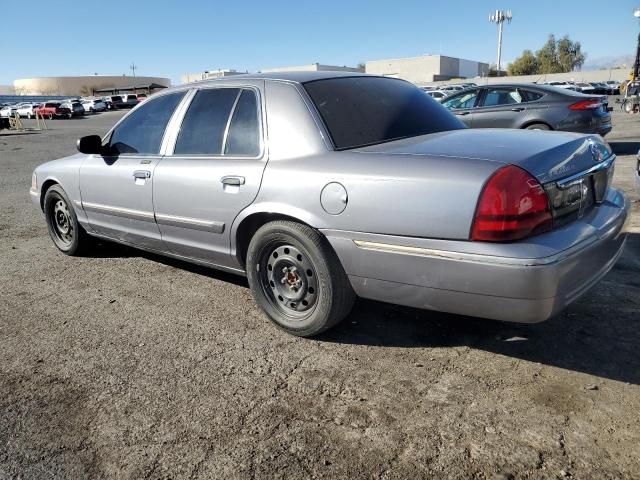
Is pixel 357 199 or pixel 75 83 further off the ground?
pixel 75 83

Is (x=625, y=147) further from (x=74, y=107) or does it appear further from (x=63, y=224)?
(x=74, y=107)

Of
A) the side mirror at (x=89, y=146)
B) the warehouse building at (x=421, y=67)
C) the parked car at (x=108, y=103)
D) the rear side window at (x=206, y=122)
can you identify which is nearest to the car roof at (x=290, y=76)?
the rear side window at (x=206, y=122)

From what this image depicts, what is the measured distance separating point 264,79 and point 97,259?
2.78 m

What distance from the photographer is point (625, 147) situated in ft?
38.8

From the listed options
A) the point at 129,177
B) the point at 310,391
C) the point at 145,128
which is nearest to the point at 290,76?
the point at 145,128

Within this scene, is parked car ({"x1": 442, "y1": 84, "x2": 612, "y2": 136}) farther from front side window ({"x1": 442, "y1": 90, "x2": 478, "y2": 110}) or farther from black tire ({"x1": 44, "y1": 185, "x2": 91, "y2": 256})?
black tire ({"x1": 44, "y1": 185, "x2": 91, "y2": 256})

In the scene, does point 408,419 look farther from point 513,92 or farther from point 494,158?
point 513,92

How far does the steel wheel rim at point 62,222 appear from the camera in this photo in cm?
514

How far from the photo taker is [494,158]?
2482 millimetres

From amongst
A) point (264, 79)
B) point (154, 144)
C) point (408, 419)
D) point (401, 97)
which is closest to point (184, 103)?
point (154, 144)

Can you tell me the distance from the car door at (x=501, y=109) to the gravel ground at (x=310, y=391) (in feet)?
19.3

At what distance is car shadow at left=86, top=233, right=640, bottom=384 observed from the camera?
9.29ft

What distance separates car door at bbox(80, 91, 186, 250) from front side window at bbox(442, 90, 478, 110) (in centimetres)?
741

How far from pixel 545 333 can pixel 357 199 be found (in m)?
1.48
